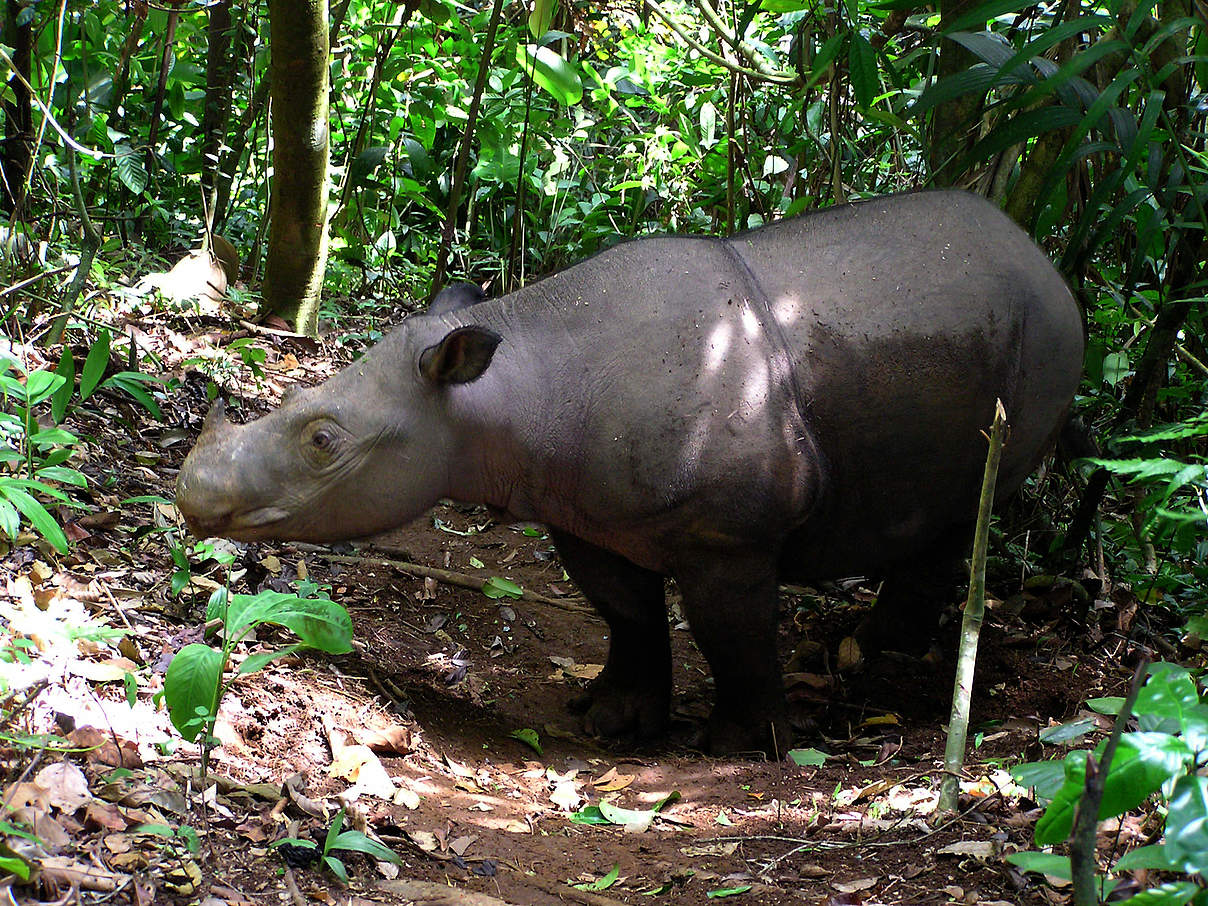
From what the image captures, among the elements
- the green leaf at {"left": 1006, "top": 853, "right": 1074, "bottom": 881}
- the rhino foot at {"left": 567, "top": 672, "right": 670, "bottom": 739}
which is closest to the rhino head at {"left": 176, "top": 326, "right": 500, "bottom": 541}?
the rhino foot at {"left": 567, "top": 672, "right": 670, "bottom": 739}

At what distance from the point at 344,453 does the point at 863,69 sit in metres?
2.79

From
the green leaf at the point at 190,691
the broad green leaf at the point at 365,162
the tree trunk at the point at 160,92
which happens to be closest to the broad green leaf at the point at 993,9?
the green leaf at the point at 190,691

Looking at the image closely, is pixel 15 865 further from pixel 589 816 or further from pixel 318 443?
pixel 318 443

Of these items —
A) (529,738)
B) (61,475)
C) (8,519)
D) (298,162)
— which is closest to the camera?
(8,519)

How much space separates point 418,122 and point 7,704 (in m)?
6.27

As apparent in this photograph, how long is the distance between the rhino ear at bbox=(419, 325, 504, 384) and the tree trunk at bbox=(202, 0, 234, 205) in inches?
189

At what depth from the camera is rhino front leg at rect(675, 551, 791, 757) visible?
4.40m

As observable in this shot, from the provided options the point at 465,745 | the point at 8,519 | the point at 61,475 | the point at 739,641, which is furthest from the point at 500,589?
the point at 8,519

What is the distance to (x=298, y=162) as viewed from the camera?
6.75 metres

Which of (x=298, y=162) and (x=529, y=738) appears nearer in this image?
(x=529, y=738)

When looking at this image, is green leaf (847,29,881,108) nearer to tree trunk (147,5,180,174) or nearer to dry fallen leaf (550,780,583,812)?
dry fallen leaf (550,780,583,812)

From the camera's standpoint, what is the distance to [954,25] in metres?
4.57

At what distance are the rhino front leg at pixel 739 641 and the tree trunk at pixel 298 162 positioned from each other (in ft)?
12.1

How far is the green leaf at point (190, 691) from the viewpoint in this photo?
2.93 m
